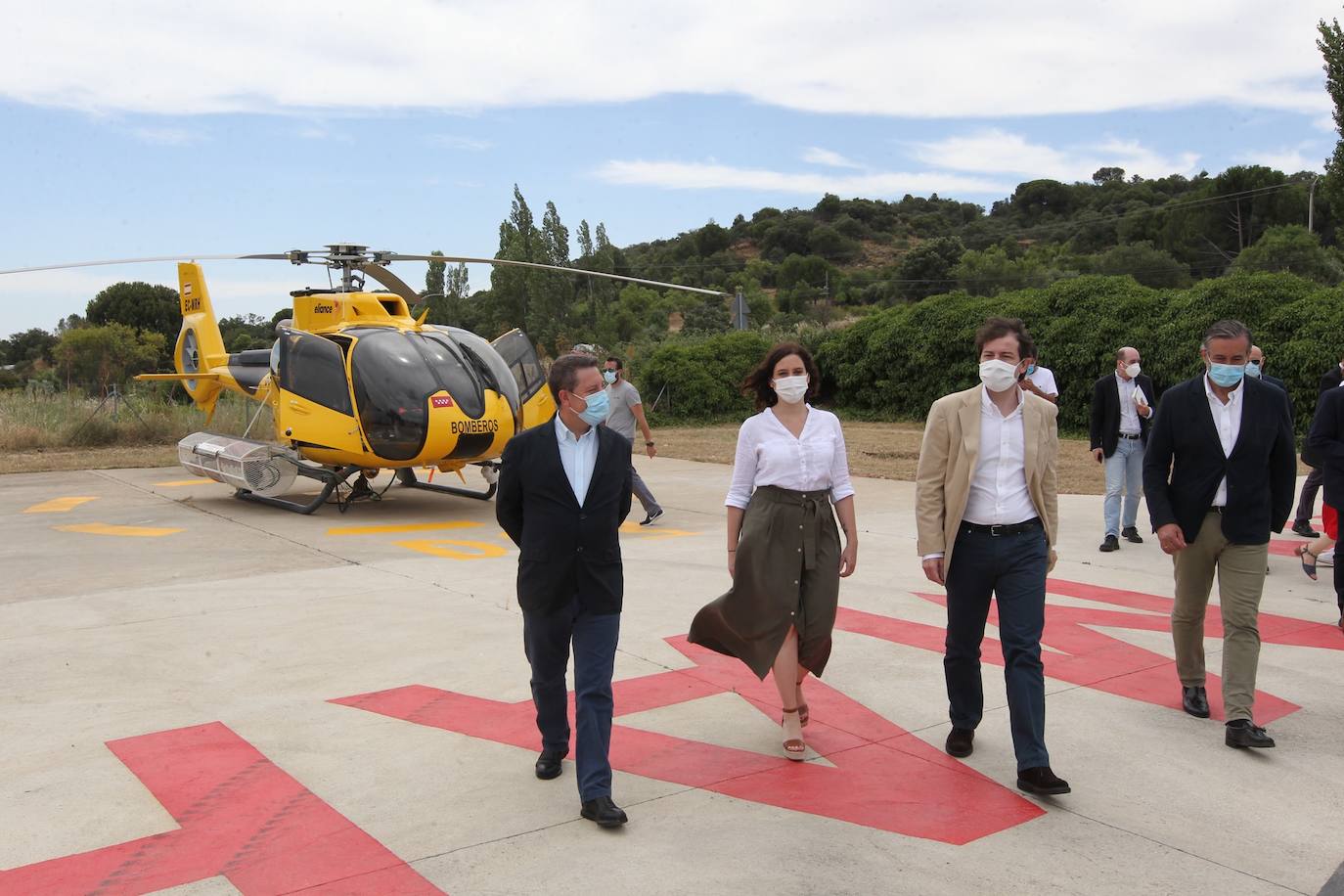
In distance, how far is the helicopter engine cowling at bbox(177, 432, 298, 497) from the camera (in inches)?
496

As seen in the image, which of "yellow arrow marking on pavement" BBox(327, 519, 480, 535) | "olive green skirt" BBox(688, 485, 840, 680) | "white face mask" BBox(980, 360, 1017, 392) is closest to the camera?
"white face mask" BBox(980, 360, 1017, 392)

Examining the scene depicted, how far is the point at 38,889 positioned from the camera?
342cm

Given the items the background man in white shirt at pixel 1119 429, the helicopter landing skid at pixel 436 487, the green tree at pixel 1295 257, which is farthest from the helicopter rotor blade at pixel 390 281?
the green tree at pixel 1295 257

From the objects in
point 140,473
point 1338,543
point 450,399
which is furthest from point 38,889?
point 140,473

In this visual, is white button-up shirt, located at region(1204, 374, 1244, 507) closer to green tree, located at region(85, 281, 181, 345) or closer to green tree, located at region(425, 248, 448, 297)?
green tree, located at region(425, 248, 448, 297)

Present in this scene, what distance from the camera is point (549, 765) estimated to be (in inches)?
171

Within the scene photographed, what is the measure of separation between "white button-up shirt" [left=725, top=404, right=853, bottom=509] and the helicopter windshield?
7.63 m

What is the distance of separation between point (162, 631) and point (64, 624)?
819mm

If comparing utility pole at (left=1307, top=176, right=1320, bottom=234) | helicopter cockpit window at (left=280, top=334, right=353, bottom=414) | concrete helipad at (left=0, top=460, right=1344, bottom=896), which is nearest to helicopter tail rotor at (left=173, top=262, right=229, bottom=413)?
helicopter cockpit window at (left=280, top=334, right=353, bottom=414)

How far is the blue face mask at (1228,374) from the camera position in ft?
16.0

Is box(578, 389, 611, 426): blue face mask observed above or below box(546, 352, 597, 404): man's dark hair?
below

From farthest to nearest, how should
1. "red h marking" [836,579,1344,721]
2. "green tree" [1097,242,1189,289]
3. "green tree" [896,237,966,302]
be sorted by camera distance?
"green tree" [896,237,966,302] → "green tree" [1097,242,1189,289] → "red h marking" [836,579,1344,721]

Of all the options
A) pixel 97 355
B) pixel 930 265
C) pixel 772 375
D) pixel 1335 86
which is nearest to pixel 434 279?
pixel 97 355

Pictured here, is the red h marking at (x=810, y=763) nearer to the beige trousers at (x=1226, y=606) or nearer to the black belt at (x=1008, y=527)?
the black belt at (x=1008, y=527)
